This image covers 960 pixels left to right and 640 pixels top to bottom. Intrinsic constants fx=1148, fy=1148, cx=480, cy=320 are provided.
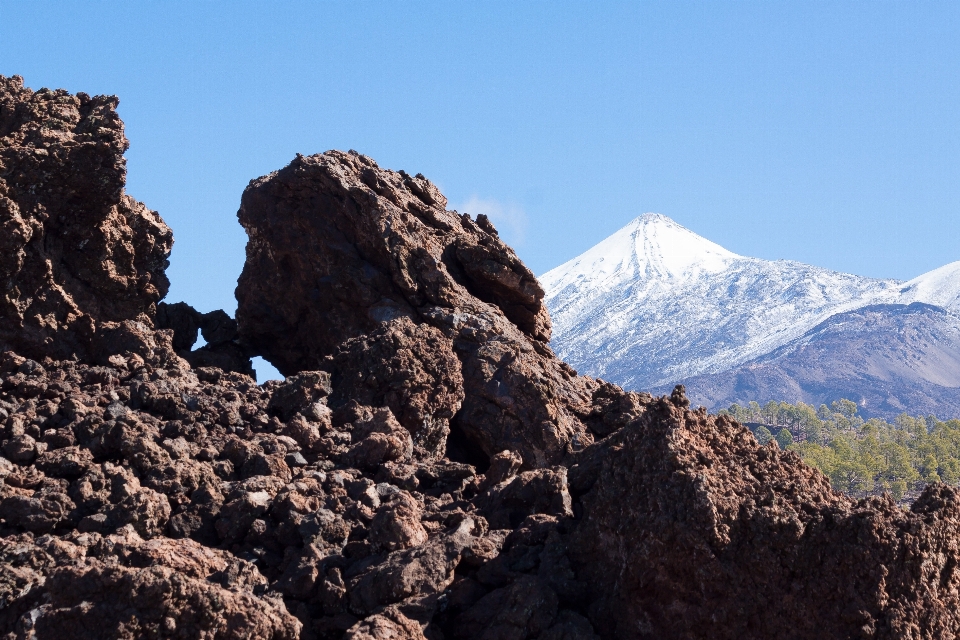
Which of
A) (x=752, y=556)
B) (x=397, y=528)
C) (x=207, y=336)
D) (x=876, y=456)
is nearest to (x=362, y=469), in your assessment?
(x=397, y=528)

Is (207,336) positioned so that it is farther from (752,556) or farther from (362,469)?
(752,556)

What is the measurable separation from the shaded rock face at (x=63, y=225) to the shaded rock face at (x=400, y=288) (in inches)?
87.6

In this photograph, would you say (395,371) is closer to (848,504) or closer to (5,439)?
(5,439)

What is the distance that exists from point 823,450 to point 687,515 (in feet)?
299

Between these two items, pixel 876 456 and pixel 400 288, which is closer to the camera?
pixel 400 288

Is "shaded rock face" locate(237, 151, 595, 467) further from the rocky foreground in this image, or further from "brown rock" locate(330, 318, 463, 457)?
"brown rock" locate(330, 318, 463, 457)

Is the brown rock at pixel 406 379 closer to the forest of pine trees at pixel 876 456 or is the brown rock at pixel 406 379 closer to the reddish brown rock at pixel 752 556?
the reddish brown rock at pixel 752 556

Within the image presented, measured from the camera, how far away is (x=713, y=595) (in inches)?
347

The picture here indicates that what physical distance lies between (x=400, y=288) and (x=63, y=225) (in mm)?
4507

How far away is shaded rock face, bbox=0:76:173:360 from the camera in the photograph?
14273mm

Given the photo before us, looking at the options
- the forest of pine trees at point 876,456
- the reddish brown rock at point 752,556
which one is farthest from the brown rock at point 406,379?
the forest of pine trees at point 876,456

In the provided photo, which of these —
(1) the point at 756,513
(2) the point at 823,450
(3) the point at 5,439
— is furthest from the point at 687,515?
(2) the point at 823,450

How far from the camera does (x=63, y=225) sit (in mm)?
14953

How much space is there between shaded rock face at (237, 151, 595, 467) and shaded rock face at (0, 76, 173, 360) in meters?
2.23
